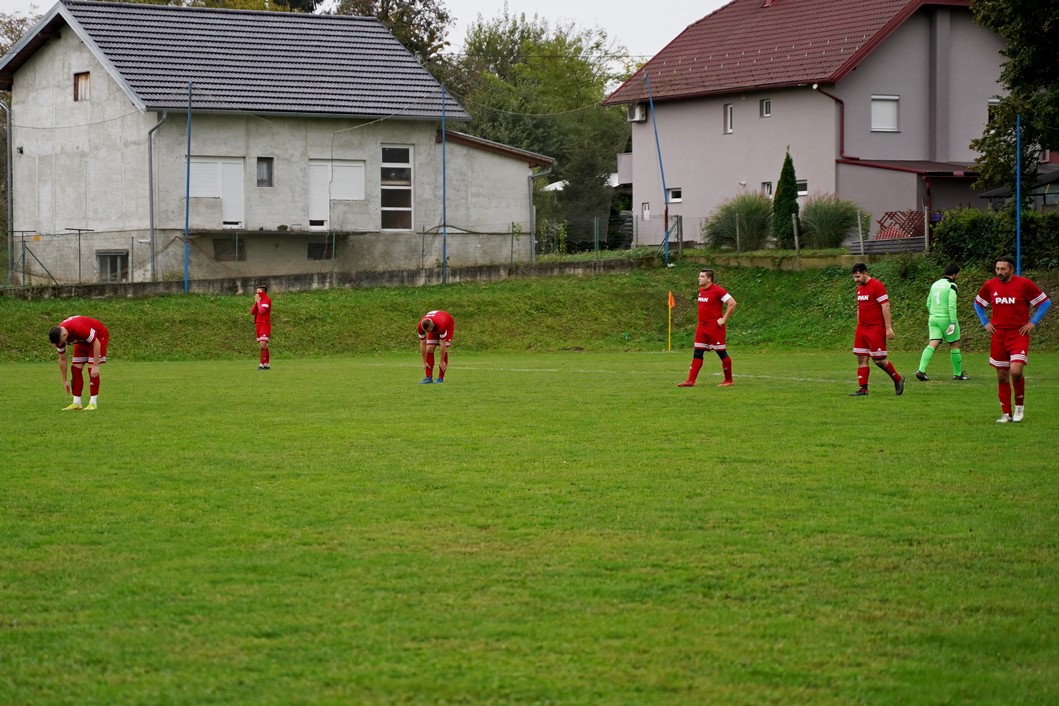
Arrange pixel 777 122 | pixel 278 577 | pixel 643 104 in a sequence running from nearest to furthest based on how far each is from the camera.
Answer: pixel 278 577
pixel 777 122
pixel 643 104

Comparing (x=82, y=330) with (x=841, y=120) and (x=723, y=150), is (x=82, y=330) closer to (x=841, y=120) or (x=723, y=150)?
(x=841, y=120)

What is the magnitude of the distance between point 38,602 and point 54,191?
131 feet

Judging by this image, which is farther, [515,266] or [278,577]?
[515,266]

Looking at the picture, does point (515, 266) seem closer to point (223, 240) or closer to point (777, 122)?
point (223, 240)

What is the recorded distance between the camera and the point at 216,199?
4306cm

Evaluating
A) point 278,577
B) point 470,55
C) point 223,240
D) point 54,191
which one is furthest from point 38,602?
point 470,55

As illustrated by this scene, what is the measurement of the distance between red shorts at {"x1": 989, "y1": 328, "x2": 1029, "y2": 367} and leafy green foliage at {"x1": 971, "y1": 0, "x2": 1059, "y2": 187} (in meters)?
21.6

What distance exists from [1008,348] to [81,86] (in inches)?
1409

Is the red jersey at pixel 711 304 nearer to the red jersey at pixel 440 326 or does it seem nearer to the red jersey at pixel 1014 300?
the red jersey at pixel 440 326

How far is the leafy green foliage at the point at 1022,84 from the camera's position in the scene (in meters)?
36.6

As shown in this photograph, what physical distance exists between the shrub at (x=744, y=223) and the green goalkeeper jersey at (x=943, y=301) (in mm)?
21750

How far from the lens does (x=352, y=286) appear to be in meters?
40.8

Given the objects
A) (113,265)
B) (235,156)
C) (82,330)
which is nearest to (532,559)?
(82,330)

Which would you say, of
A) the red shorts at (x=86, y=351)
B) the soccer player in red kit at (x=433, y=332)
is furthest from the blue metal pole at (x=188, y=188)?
the red shorts at (x=86, y=351)
